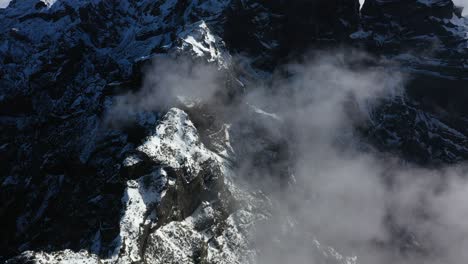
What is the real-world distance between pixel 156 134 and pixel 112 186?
21.9 meters

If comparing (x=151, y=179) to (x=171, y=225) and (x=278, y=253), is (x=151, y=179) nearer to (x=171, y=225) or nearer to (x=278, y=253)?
(x=171, y=225)

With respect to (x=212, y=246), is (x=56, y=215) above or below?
below

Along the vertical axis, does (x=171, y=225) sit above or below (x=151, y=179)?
below

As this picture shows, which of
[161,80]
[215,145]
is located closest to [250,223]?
[215,145]

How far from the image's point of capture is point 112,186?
145000mm

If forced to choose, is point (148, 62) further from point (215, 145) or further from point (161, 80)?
point (215, 145)

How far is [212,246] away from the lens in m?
156

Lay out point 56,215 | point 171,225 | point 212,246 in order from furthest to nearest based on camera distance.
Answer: point 56,215 → point 212,246 → point 171,225

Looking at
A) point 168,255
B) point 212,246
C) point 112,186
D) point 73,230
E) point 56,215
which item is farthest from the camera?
point 56,215

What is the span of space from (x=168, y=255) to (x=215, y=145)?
7634 centimetres

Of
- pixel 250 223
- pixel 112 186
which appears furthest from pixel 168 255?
pixel 250 223

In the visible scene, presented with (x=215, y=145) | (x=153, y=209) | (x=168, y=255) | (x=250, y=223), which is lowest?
(x=250, y=223)

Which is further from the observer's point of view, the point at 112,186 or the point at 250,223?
the point at 250,223

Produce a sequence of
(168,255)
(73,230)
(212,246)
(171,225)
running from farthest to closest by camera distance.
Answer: (73,230) < (212,246) < (171,225) < (168,255)
